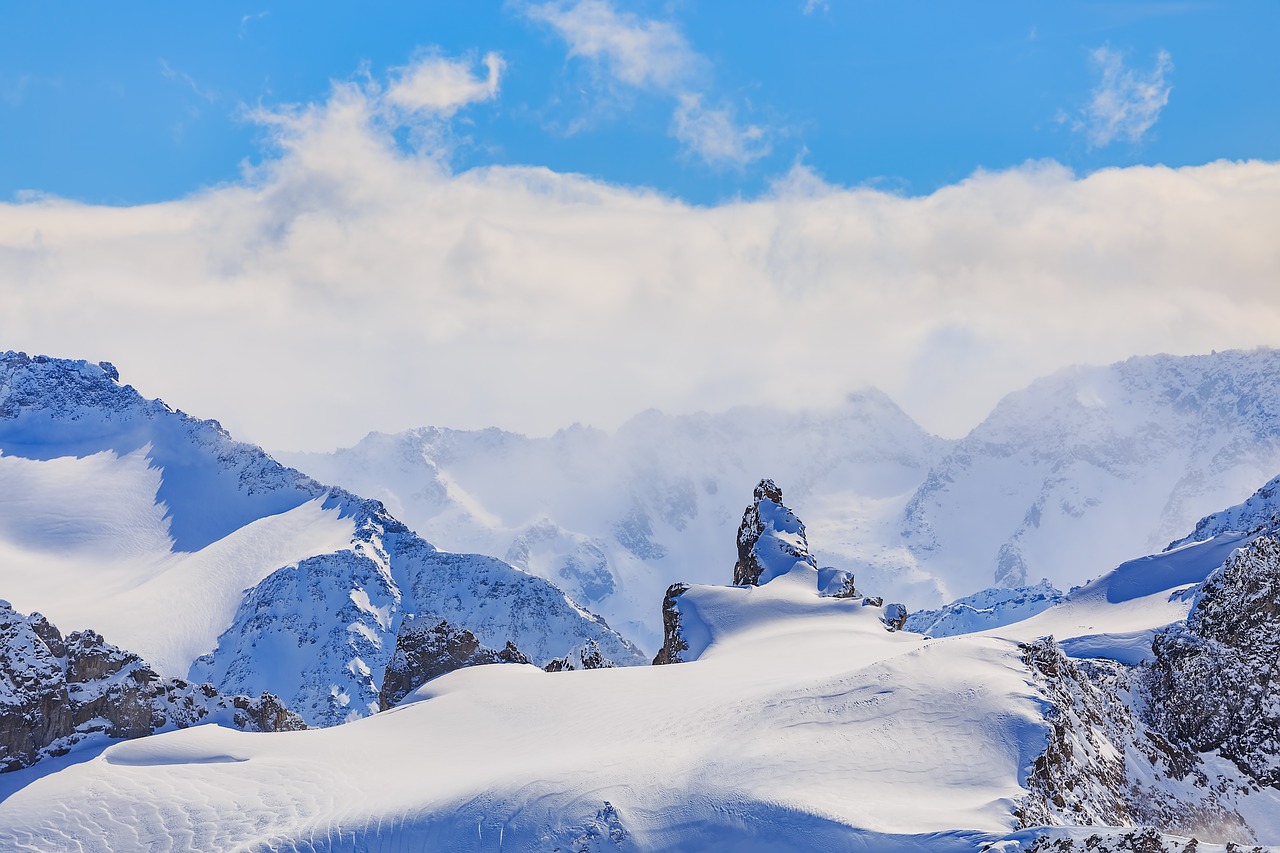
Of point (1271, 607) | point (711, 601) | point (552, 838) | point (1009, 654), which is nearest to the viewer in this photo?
point (552, 838)

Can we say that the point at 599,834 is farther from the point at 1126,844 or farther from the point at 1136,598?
the point at 1136,598

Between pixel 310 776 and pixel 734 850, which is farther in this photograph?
pixel 310 776

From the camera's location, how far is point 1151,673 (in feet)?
169

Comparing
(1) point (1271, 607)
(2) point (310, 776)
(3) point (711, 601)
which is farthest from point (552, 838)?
(3) point (711, 601)

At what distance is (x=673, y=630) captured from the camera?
265ft

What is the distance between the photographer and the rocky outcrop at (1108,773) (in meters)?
38.8

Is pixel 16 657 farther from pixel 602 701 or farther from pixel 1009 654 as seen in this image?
pixel 1009 654

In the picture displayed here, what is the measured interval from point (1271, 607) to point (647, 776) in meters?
25.9

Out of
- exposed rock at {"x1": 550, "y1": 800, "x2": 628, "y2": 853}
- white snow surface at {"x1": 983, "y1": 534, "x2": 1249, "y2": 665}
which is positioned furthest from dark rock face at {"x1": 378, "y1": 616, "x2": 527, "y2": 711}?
exposed rock at {"x1": 550, "y1": 800, "x2": 628, "y2": 853}

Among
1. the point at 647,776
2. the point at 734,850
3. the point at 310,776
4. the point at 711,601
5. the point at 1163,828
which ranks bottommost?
the point at 1163,828

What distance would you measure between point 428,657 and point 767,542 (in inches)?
1043

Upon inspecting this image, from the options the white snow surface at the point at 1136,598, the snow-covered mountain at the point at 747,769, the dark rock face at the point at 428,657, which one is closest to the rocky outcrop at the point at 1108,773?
the snow-covered mountain at the point at 747,769

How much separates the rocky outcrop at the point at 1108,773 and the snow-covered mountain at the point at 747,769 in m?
0.09

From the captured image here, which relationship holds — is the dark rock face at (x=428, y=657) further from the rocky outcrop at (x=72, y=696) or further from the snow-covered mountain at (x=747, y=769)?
the rocky outcrop at (x=72, y=696)
